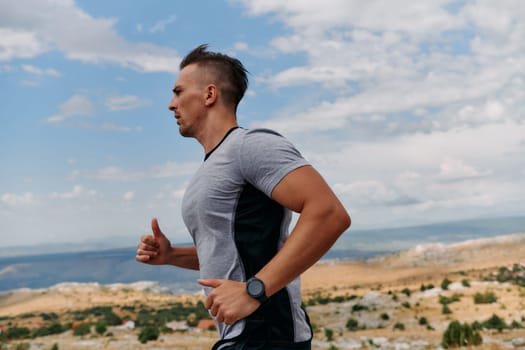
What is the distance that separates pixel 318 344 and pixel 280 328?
20.9m

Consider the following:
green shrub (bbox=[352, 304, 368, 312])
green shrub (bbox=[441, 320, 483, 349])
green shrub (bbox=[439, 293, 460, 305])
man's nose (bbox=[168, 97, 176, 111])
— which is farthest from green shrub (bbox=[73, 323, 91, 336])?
man's nose (bbox=[168, 97, 176, 111])

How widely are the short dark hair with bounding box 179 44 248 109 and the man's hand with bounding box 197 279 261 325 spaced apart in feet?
2.44

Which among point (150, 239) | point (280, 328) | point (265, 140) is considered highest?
point (265, 140)

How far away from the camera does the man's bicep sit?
2.17 m

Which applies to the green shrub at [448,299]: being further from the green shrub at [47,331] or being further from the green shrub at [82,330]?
the green shrub at [47,331]

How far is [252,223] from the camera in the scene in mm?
2287

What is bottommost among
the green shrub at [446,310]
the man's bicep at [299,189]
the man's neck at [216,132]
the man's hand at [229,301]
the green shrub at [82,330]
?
the green shrub at [446,310]

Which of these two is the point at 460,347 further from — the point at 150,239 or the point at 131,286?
the point at 131,286

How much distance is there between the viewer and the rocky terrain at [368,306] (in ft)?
72.6

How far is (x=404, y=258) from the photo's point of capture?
2773 inches

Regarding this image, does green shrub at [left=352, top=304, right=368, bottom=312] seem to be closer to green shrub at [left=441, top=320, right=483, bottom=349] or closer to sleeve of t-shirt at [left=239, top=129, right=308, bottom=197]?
green shrub at [left=441, top=320, right=483, bottom=349]

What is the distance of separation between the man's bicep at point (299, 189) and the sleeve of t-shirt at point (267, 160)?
18 millimetres

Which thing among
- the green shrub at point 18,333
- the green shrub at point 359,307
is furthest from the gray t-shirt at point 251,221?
the green shrub at point 359,307

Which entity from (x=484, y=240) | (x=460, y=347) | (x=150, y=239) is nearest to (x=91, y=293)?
(x=484, y=240)
